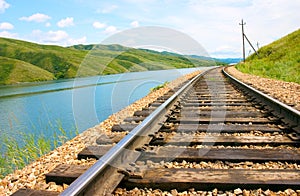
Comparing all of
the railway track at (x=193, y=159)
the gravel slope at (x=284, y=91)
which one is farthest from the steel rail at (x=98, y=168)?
the gravel slope at (x=284, y=91)

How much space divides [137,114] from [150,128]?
4.56 ft

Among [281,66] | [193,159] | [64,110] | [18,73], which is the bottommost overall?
[64,110]

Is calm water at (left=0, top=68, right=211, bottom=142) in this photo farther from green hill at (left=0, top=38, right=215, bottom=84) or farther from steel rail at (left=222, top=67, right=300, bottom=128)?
green hill at (left=0, top=38, right=215, bottom=84)

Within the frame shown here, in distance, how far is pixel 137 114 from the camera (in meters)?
4.50

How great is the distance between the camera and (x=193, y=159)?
2.31 metres

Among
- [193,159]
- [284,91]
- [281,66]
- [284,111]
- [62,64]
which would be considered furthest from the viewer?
[62,64]

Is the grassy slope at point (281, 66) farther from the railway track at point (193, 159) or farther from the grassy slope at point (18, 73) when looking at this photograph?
the grassy slope at point (18, 73)

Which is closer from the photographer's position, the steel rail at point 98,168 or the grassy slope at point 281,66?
the steel rail at point 98,168

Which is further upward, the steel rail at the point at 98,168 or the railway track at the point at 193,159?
the steel rail at the point at 98,168

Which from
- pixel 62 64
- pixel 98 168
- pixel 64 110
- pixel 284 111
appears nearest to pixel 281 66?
pixel 64 110

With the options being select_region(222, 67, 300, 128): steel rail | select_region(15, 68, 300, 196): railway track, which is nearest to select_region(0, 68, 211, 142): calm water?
select_region(15, 68, 300, 196): railway track

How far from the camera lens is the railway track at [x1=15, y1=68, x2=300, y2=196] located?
179 centimetres

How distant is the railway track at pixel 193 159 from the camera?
1.79m

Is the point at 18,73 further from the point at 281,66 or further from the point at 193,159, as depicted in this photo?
the point at 193,159
